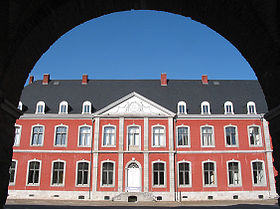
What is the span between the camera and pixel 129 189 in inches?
773

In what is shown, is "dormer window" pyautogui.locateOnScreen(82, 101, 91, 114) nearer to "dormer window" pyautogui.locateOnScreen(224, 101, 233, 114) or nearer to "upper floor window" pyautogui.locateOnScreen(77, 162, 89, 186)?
"upper floor window" pyautogui.locateOnScreen(77, 162, 89, 186)

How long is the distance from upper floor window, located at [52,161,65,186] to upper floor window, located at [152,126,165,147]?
7.46 m

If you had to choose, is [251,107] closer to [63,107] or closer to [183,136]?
[183,136]

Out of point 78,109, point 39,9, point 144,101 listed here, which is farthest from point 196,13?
point 78,109

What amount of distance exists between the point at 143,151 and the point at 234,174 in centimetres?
731

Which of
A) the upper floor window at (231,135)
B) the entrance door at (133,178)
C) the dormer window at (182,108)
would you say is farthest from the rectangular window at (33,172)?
the upper floor window at (231,135)

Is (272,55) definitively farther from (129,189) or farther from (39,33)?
(129,189)

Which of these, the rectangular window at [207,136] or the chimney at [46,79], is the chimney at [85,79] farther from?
the rectangular window at [207,136]

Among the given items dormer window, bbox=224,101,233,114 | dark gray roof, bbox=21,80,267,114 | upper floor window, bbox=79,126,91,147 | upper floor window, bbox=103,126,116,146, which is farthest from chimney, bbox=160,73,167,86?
upper floor window, bbox=79,126,91,147

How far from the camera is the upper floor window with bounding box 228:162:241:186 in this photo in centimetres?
2036

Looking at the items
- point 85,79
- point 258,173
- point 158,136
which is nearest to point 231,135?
point 258,173

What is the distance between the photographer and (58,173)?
20641 millimetres

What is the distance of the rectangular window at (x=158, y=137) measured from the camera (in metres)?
20.7

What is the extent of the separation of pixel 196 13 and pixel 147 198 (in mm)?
15889
